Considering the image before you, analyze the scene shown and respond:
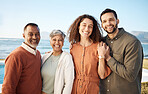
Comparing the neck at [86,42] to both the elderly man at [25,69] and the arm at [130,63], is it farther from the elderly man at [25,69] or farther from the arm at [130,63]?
the elderly man at [25,69]

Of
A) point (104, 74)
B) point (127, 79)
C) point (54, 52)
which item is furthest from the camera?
point (54, 52)

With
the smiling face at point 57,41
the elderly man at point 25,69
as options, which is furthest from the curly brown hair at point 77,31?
the elderly man at point 25,69

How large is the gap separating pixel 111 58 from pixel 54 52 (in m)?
0.90

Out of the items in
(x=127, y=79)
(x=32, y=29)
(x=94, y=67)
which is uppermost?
(x=32, y=29)

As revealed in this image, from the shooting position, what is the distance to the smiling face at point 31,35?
5.77 ft

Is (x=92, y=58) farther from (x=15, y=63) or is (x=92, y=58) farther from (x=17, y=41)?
(x=17, y=41)

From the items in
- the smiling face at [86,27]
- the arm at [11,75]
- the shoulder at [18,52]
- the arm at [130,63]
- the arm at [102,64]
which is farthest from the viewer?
the smiling face at [86,27]

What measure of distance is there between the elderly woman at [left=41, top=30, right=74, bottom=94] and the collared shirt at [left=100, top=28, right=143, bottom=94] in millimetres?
602

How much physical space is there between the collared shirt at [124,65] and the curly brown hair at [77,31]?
0.21 meters

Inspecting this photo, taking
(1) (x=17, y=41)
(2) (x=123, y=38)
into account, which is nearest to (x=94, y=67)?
(2) (x=123, y=38)

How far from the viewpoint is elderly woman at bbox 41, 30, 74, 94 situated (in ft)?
5.85

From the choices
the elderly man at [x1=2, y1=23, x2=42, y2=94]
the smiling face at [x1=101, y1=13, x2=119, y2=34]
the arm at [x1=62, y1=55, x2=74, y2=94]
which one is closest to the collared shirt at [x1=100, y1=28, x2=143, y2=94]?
the smiling face at [x1=101, y1=13, x2=119, y2=34]

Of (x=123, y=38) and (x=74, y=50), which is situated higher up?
(x=123, y=38)

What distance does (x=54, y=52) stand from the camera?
2016 mm
